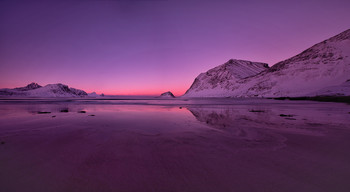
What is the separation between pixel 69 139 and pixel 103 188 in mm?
5057

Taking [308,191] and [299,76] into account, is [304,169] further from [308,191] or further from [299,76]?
[299,76]

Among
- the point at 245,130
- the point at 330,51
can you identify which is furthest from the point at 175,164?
the point at 330,51

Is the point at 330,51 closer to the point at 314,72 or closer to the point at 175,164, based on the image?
the point at 314,72

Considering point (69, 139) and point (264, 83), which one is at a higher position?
point (264, 83)

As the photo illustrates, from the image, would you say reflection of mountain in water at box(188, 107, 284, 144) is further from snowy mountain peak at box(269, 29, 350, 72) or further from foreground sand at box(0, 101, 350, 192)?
snowy mountain peak at box(269, 29, 350, 72)

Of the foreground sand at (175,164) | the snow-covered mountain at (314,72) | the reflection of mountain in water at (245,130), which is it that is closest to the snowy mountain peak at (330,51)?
the snow-covered mountain at (314,72)

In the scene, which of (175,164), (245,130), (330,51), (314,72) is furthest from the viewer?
(330,51)

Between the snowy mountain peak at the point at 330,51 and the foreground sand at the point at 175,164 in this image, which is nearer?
the foreground sand at the point at 175,164

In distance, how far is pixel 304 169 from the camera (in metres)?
3.91

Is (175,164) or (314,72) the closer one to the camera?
(175,164)

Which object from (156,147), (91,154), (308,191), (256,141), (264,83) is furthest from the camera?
(264,83)

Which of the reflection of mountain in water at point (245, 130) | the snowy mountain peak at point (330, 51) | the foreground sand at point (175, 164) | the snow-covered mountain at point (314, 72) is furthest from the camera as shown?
the snowy mountain peak at point (330, 51)

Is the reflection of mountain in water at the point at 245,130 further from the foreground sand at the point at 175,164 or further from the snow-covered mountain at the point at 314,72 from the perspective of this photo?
the snow-covered mountain at the point at 314,72

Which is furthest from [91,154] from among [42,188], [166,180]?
[166,180]
